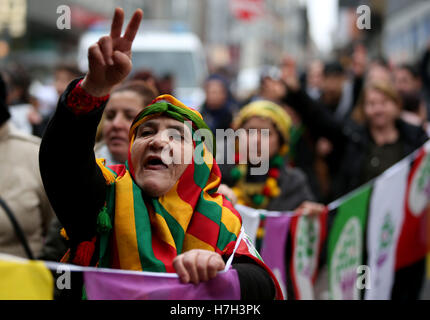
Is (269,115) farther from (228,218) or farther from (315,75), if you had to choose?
(315,75)

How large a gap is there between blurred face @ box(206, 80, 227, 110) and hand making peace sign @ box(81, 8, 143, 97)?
5684 mm

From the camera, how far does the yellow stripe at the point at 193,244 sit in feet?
6.84

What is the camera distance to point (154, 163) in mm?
2184

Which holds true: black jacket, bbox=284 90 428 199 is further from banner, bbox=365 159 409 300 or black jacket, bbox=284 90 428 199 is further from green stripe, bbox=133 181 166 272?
green stripe, bbox=133 181 166 272

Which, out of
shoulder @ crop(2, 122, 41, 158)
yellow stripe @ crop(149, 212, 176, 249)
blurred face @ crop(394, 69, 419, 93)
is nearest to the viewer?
yellow stripe @ crop(149, 212, 176, 249)

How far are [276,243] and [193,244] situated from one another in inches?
75.2

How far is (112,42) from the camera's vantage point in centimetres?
184

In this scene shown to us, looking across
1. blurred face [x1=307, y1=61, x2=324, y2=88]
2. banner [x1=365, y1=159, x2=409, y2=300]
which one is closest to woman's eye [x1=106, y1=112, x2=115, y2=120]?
banner [x1=365, y1=159, x2=409, y2=300]

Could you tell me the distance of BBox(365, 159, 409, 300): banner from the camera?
13.9 ft

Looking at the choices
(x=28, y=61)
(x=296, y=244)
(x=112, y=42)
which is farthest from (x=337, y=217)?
(x=28, y=61)

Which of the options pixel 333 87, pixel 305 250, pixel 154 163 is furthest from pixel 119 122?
pixel 333 87

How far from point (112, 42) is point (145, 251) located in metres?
0.70

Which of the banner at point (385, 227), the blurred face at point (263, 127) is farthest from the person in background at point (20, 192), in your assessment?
the banner at point (385, 227)
